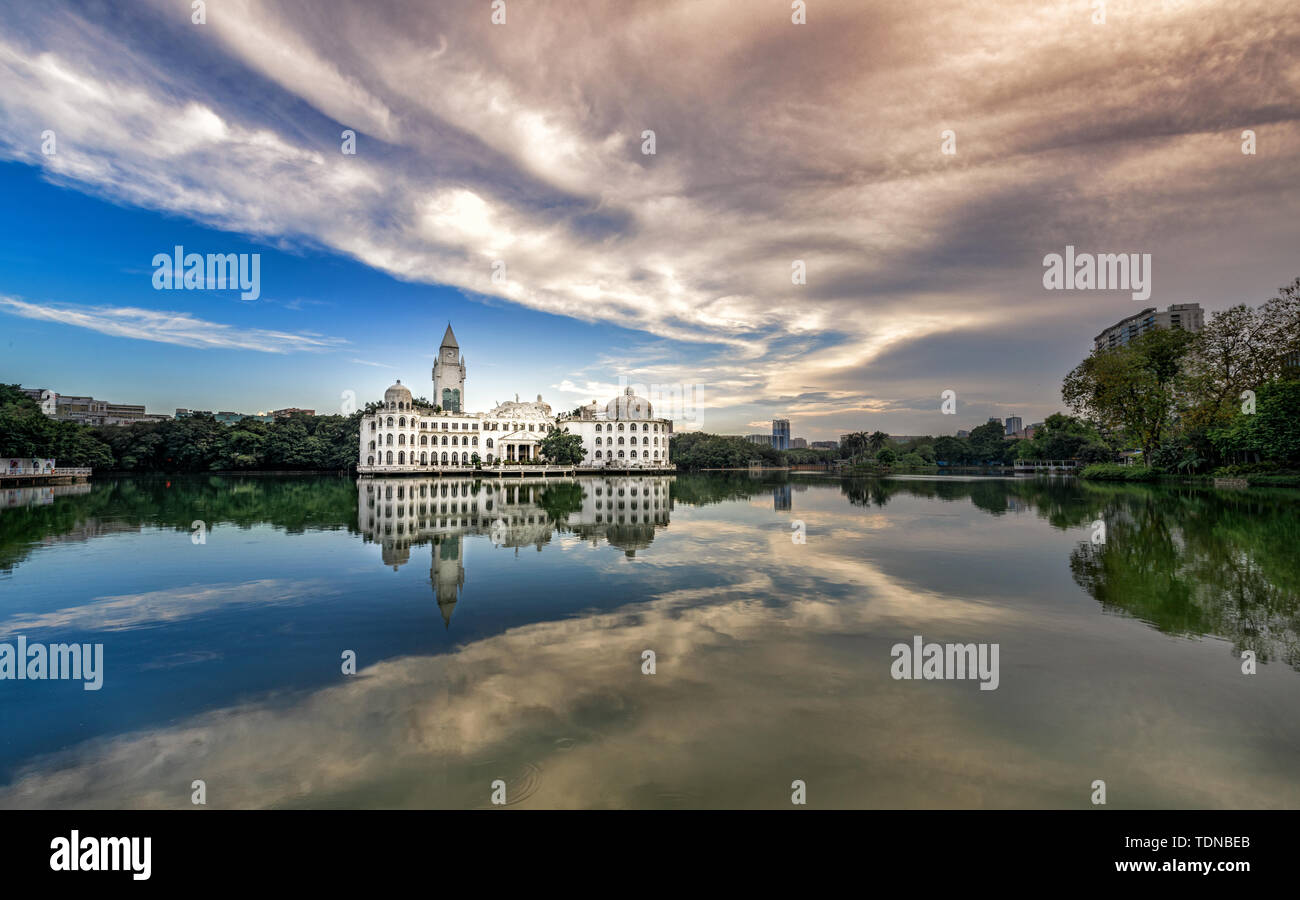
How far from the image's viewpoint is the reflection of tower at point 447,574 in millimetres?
9539

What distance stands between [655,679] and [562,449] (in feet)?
227

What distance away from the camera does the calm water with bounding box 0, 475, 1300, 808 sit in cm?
438

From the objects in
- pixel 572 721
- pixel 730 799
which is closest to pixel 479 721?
pixel 572 721

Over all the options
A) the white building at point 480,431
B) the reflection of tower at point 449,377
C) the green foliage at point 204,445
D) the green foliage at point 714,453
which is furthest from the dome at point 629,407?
the green foliage at point 204,445

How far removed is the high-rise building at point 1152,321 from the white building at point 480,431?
220 ft

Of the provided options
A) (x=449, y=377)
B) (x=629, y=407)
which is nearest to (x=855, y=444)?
(x=629, y=407)

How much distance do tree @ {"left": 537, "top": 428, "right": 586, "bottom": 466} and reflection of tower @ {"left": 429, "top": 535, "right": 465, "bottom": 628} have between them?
5775 centimetres

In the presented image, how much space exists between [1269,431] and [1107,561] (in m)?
34.0

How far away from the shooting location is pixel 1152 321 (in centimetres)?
8338

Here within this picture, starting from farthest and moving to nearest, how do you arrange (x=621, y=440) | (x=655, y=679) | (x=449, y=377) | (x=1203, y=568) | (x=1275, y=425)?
(x=449, y=377) → (x=621, y=440) → (x=1275, y=425) → (x=1203, y=568) → (x=655, y=679)

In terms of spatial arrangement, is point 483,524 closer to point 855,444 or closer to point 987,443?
point 855,444

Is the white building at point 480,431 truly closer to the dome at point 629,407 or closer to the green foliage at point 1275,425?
the dome at point 629,407
